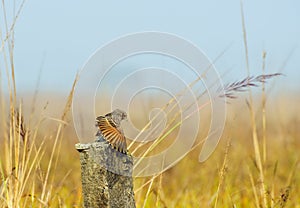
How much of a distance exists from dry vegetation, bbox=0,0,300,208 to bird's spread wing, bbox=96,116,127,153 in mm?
604

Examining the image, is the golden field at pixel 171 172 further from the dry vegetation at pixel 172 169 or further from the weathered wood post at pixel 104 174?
the weathered wood post at pixel 104 174

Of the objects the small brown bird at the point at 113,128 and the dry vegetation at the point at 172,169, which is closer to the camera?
the small brown bird at the point at 113,128

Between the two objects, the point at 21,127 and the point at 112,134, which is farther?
the point at 21,127

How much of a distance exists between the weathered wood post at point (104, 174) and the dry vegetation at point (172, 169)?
49 cm

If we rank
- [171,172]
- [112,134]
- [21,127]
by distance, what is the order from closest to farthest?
[112,134], [21,127], [171,172]

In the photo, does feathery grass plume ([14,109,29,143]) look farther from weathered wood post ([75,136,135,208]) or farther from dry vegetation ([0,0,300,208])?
weathered wood post ([75,136,135,208])

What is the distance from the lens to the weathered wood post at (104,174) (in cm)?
216

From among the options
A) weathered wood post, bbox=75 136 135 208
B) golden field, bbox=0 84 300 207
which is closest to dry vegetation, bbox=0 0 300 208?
golden field, bbox=0 84 300 207

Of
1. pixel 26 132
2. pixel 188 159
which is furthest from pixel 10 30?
pixel 188 159

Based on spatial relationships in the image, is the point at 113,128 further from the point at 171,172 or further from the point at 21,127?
the point at 171,172

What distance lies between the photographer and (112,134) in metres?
2.15

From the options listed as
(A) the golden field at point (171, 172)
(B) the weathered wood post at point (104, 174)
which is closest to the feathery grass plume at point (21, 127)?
(A) the golden field at point (171, 172)

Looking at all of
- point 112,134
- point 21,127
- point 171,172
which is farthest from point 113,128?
point 171,172

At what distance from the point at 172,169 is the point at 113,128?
4269 millimetres
